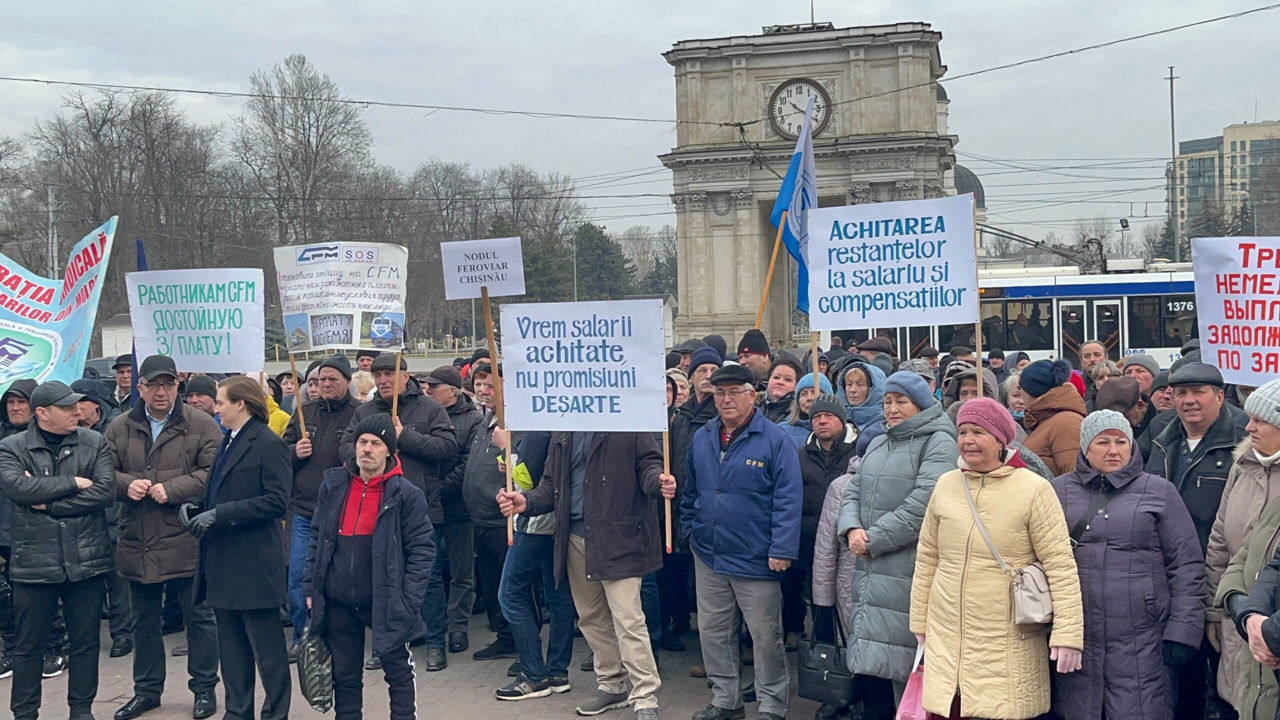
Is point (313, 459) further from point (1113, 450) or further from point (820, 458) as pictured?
point (1113, 450)

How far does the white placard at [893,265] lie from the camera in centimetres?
748

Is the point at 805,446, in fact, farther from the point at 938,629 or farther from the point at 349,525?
the point at 349,525

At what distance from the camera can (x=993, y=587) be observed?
5625 millimetres

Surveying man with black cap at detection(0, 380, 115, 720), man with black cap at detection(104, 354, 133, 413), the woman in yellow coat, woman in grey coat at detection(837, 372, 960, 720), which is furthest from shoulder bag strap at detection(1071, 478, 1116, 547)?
man with black cap at detection(104, 354, 133, 413)

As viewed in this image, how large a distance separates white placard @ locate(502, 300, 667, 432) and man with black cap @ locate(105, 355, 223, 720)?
2091mm

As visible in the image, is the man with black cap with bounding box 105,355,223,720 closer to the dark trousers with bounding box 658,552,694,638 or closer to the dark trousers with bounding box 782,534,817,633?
the dark trousers with bounding box 658,552,694,638

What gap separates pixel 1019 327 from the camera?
27.7 meters

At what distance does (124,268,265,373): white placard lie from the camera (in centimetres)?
855

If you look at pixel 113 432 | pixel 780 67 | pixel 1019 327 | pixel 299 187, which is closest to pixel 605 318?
pixel 113 432

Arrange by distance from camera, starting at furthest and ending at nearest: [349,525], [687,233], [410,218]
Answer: [410,218]
[687,233]
[349,525]

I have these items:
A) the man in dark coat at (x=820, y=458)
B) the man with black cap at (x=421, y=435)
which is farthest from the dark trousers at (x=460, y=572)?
the man in dark coat at (x=820, y=458)

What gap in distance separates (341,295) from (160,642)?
279 cm

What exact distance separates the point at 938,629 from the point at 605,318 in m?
2.76

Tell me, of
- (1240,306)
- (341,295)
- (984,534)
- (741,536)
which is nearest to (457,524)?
(341,295)
